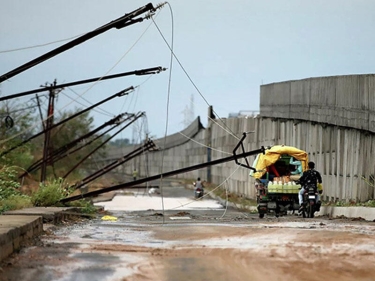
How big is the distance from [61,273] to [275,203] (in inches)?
719

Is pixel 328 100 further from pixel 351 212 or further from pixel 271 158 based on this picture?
pixel 351 212

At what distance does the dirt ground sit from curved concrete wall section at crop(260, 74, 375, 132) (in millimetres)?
13117

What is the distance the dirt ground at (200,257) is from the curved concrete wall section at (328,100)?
1312 centimetres

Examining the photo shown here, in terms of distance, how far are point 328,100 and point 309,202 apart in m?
8.60

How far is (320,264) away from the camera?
10484 millimetres

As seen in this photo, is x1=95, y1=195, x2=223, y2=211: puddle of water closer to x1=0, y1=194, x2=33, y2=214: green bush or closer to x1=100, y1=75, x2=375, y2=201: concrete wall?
x1=100, y1=75, x2=375, y2=201: concrete wall

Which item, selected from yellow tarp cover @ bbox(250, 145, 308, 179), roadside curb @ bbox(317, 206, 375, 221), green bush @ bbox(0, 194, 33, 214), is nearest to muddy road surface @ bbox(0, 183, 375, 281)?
green bush @ bbox(0, 194, 33, 214)

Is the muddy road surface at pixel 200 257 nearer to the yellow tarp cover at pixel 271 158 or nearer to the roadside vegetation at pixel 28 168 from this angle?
the roadside vegetation at pixel 28 168

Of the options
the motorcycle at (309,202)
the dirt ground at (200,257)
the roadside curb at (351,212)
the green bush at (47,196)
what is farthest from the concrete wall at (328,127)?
the dirt ground at (200,257)

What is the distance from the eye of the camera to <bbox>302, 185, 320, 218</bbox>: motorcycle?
2470cm

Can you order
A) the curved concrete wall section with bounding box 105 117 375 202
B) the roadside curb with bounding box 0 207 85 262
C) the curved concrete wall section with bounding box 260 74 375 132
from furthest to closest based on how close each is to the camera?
the curved concrete wall section with bounding box 105 117 375 202, the curved concrete wall section with bounding box 260 74 375 132, the roadside curb with bounding box 0 207 85 262

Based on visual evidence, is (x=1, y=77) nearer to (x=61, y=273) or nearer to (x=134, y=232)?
(x=134, y=232)

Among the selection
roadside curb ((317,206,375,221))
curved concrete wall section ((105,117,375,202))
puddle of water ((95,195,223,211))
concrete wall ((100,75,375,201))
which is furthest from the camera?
puddle of water ((95,195,223,211))

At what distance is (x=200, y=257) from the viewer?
11250 mm
